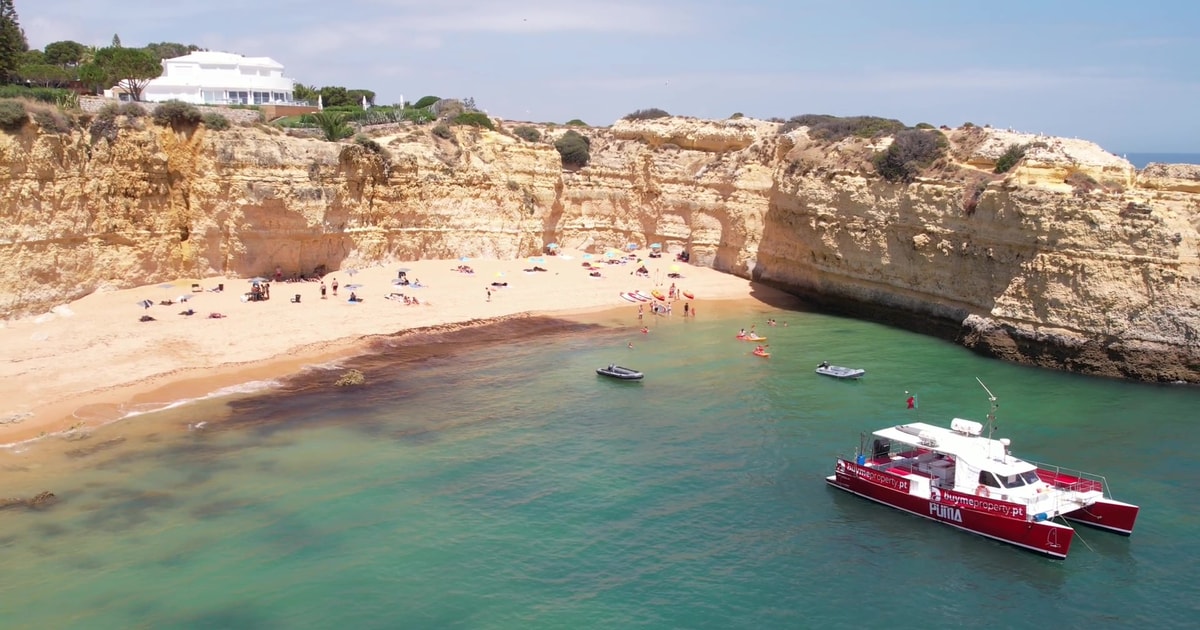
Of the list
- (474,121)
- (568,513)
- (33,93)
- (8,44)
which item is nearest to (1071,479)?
(568,513)

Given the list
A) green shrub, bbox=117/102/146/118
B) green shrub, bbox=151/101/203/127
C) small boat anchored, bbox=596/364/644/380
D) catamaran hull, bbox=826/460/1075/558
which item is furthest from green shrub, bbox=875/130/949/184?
green shrub, bbox=117/102/146/118

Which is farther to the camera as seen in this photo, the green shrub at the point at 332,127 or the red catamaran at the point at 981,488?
the green shrub at the point at 332,127

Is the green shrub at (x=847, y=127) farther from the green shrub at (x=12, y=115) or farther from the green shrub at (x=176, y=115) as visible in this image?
the green shrub at (x=12, y=115)

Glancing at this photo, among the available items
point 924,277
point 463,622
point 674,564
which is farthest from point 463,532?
point 924,277

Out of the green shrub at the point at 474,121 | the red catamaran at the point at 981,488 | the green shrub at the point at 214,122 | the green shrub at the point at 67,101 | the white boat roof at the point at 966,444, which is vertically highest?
the green shrub at the point at 474,121

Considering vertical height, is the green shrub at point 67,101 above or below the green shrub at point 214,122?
above

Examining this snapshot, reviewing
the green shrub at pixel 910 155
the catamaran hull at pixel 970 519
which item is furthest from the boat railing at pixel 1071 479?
the green shrub at pixel 910 155

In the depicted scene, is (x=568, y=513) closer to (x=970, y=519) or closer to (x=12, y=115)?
(x=970, y=519)
